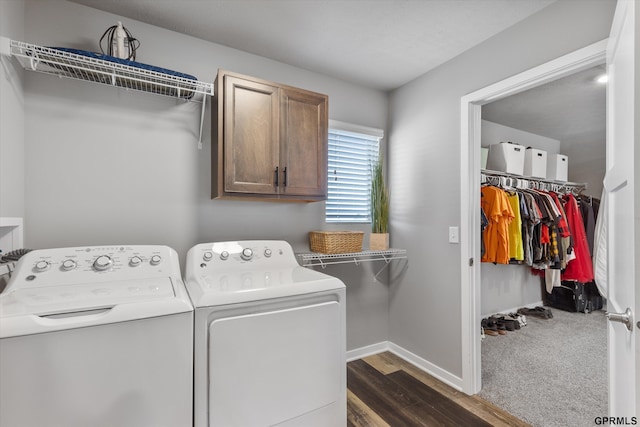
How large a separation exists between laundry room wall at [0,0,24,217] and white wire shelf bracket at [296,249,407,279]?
5.10ft

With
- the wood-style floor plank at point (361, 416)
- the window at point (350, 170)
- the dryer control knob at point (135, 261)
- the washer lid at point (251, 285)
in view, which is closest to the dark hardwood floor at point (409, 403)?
the wood-style floor plank at point (361, 416)

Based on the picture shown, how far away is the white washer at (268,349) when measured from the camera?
124cm

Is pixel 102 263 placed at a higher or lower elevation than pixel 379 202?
lower

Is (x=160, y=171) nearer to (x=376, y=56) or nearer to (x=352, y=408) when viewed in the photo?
(x=376, y=56)

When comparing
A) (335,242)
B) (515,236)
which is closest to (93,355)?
(335,242)

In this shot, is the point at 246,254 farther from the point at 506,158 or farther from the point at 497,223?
the point at 506,158

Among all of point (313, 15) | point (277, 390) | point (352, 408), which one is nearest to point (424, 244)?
point (352, 408)

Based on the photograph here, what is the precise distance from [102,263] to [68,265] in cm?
13

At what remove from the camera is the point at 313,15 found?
5.95ft

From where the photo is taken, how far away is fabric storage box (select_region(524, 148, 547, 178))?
11.4 feet

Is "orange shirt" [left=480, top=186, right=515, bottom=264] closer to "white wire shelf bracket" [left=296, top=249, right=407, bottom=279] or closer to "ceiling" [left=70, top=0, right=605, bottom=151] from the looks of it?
"white wire shelf bracket" [left=296, top=249, right=407, bottom=279]

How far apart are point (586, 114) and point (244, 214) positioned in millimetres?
3837

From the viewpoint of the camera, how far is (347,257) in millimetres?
2381

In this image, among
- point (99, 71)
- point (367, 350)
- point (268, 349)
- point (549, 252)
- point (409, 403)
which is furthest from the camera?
point (549, 252)
